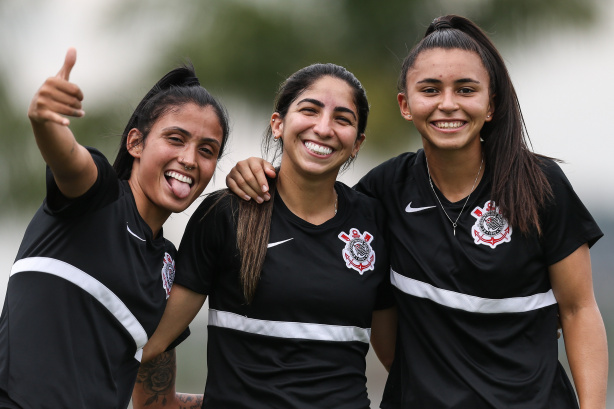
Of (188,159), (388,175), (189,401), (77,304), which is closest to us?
(77,304)

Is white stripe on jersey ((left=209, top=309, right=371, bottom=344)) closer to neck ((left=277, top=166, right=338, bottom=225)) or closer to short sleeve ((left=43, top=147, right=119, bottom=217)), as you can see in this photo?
neck ((left=277, top=166, right=338, bottom=225))

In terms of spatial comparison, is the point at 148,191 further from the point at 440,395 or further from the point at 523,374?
the point at 523,374

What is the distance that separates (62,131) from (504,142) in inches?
73.1

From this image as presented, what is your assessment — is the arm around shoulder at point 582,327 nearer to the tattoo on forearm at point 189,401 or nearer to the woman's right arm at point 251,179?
the woman's right arm at point 251,179

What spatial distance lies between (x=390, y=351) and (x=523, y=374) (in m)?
0.72

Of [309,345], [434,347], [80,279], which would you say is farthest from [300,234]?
[80,279]


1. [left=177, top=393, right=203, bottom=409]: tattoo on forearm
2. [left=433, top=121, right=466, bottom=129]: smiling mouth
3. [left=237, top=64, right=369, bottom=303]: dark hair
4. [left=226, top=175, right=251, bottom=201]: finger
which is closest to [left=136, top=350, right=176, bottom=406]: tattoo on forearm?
[left=177, top=393, right=203, bottom=409]: tattoo on forearm

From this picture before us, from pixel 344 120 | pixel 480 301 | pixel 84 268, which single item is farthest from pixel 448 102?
pixel 84 268

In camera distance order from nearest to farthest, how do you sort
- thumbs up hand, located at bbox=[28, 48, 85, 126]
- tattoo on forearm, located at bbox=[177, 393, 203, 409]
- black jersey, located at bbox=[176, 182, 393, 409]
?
1. thumbs up hand, located at bbox=[28, 48, 85, 126]
2. black jersey, located at bbox=[176, 182, 393, 409]
3. tattoo on forearm, located at bbox=[177, 393, 203, 409]

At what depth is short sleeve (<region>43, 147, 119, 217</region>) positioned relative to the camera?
288cm

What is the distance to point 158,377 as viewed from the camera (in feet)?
12.7

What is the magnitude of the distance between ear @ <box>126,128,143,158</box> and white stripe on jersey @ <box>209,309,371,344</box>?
798 mm

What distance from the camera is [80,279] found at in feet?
9.61

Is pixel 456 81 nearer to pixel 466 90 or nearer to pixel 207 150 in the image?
pixel 466 90
